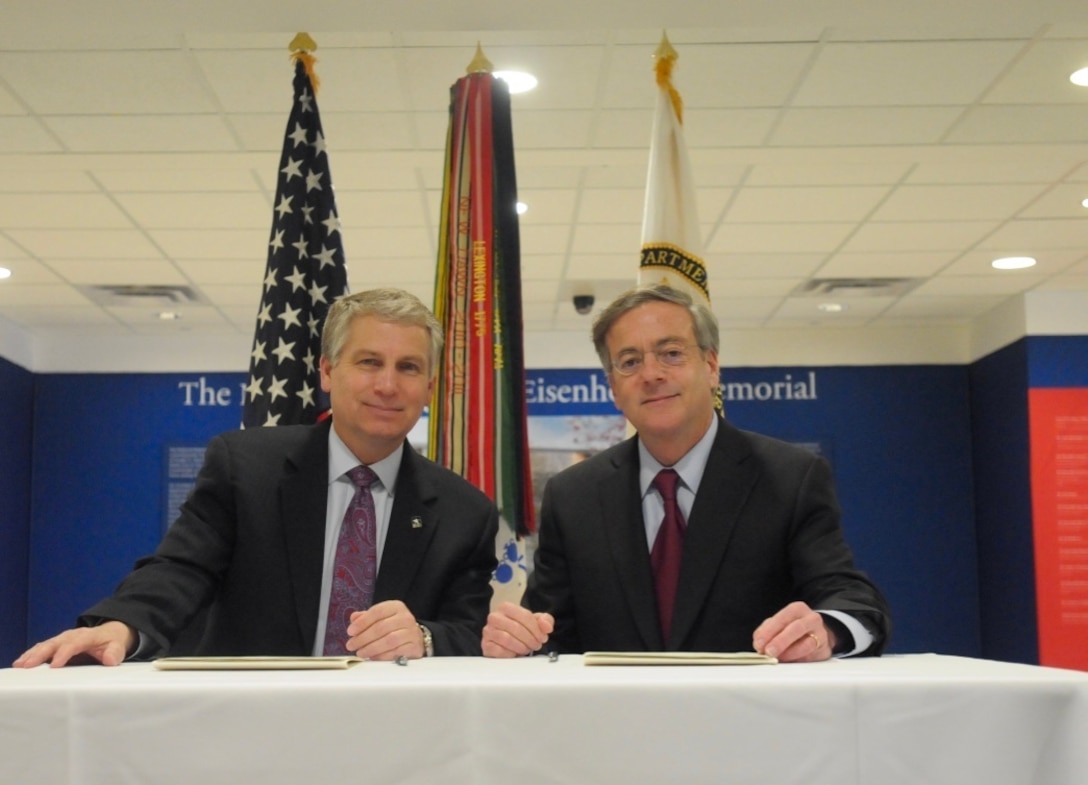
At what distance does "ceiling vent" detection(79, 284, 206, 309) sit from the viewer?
8023 millimetres

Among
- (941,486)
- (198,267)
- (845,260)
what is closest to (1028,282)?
(845,260)

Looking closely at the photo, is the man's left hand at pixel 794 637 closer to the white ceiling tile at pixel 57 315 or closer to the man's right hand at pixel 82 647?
the man's right hand at pixel 82 647

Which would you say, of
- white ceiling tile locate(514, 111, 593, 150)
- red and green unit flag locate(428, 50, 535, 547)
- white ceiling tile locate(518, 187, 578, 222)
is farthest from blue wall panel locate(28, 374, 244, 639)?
red and green unit flag locate(428, 50, 535, 547)

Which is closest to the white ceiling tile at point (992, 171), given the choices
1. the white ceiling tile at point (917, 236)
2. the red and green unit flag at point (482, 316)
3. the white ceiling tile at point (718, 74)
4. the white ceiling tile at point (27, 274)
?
the white ceiling tile at point (917, 236)

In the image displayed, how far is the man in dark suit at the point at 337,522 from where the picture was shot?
203cm

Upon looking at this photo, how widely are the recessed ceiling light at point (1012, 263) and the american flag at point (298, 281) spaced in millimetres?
5588

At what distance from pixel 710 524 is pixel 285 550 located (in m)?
0.77

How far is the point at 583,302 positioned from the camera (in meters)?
8.59

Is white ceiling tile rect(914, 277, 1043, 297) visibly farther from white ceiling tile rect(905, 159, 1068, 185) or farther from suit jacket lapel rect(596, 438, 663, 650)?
suit jacket lapel rect(596, 438, 663, 650)

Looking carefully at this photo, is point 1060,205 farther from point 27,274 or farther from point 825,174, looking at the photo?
point 27,274

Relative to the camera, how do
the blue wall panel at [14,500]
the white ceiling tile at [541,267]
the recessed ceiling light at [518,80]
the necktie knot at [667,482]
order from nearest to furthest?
the necktie knot at [667,482] → the recessed ceiling light at [518,80] → the white ceiling tile at [541,267] → the blue wall panel at [14,500]

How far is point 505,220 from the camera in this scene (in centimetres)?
309

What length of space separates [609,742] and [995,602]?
29.9 feet

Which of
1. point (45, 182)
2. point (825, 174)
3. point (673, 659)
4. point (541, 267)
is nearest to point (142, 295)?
point (45, 182)
